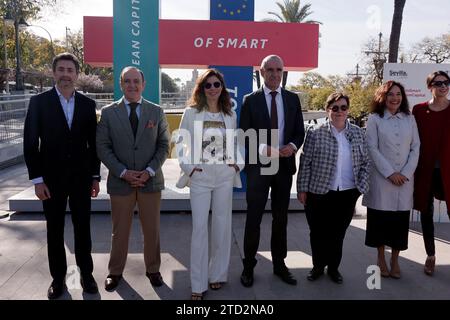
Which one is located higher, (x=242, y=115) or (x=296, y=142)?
(x=242, y=115)

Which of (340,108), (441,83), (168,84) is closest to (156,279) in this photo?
(340,108)

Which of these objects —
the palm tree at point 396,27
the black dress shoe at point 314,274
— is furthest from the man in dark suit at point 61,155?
the palm tree at point 396,27

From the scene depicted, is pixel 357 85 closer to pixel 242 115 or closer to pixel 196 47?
pixel 196 47

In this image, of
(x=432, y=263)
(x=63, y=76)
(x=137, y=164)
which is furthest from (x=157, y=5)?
(x=432, y=263)

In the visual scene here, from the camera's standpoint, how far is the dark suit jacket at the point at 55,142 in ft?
10.8

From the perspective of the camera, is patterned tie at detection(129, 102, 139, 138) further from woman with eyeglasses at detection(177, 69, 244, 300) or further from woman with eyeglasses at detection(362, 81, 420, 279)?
woman with eyeglasses at detection(362, 81, 420, 279)

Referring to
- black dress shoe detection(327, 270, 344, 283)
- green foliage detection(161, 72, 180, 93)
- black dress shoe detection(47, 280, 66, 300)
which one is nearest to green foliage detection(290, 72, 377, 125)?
black dress shoe detection(327, 270, 344, 283)

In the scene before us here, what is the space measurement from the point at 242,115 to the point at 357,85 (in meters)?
25.0

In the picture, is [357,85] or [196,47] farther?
[357,85]

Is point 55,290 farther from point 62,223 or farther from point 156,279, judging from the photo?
point 156,279

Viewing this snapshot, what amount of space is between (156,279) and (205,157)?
1221 millimetres

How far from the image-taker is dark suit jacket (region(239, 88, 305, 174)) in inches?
142

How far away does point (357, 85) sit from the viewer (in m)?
26.7

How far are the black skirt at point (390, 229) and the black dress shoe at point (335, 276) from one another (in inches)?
17.8
